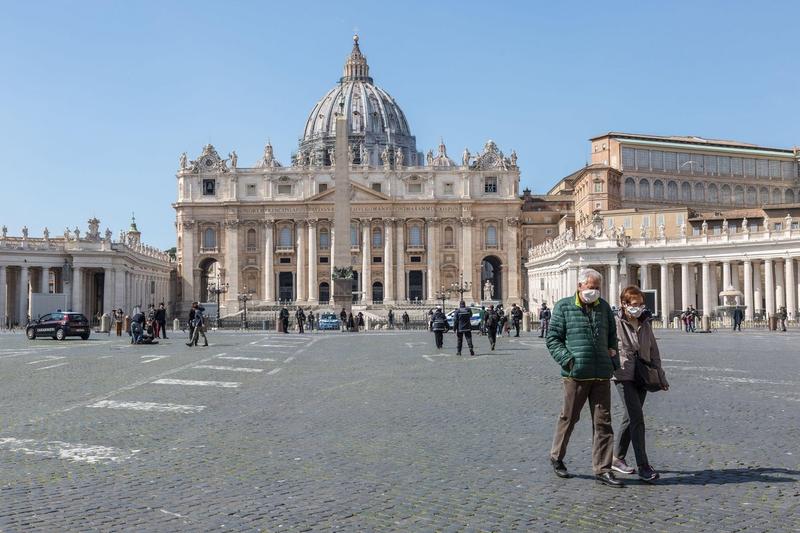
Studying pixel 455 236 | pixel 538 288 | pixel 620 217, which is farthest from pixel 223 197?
pixel 620 217

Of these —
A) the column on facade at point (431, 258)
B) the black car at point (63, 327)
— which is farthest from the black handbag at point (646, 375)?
the column on facade at point (431, 258)

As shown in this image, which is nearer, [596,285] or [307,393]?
[596,285]

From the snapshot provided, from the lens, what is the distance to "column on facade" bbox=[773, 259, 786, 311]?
60781 mm

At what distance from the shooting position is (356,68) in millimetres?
146250

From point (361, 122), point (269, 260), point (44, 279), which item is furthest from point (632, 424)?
point (361, 122)

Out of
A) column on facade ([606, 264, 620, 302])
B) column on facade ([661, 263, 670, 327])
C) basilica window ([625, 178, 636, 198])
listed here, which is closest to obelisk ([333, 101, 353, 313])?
column on facade ([606, 264, 620, 302])

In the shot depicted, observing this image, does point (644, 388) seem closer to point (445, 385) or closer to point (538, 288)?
point (445, 385)

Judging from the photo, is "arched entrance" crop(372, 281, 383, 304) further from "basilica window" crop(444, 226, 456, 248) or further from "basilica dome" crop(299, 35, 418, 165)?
"basilica dome" crop(299, 35, 418, 165)

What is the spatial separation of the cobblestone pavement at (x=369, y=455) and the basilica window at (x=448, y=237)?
8173 cm

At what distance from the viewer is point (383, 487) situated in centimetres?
806

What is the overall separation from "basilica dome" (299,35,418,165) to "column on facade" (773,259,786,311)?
245 feet

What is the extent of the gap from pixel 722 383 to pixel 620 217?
Answer: 201 feet

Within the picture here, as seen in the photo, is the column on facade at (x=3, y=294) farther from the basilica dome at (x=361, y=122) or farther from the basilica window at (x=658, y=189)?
the basilica dome at (x=361, y=122)

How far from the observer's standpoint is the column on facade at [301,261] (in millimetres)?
99000
